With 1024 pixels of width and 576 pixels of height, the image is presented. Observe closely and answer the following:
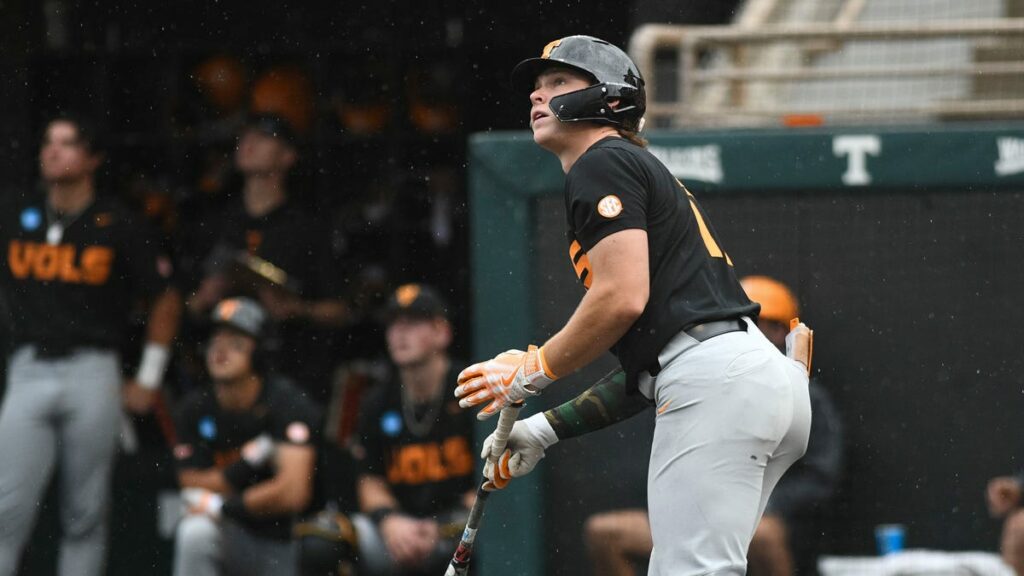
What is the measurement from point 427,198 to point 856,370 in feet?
10.3

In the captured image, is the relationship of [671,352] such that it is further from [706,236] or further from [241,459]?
[241,459]

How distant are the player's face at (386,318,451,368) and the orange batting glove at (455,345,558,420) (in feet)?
8.05

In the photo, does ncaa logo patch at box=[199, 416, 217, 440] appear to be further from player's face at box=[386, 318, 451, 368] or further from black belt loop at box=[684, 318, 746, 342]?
black belt loop at box=[684, 318, 746, 342]

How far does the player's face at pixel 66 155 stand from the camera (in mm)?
6938

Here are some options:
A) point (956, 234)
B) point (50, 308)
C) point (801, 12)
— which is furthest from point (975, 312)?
point (50, 308)

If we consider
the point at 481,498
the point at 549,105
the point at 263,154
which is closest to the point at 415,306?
the point at 263,154

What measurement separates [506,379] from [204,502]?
3.01 metres

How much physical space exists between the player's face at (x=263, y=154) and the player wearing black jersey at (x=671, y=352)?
3.43 m

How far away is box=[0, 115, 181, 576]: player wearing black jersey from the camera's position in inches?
263

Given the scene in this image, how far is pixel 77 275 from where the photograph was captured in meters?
6.84

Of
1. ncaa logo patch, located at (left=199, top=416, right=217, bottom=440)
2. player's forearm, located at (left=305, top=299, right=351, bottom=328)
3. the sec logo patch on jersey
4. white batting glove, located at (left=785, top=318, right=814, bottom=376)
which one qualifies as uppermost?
the sec logo patch on jersey

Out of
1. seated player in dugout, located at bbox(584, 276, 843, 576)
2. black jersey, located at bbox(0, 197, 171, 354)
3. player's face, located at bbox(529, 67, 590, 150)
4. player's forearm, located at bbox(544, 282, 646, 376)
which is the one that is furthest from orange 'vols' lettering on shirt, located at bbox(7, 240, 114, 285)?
player's forearm, located at bbox(544, 282, 646, 376)

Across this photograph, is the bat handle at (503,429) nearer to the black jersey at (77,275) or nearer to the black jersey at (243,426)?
the black jersey at (243,426)

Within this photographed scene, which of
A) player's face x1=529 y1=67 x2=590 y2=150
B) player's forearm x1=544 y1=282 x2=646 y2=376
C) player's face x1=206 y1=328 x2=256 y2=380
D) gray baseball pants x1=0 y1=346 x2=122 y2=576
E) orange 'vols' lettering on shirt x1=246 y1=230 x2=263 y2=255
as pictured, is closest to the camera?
player's forearm x1=544 y1=282 x2=646 y2=376
